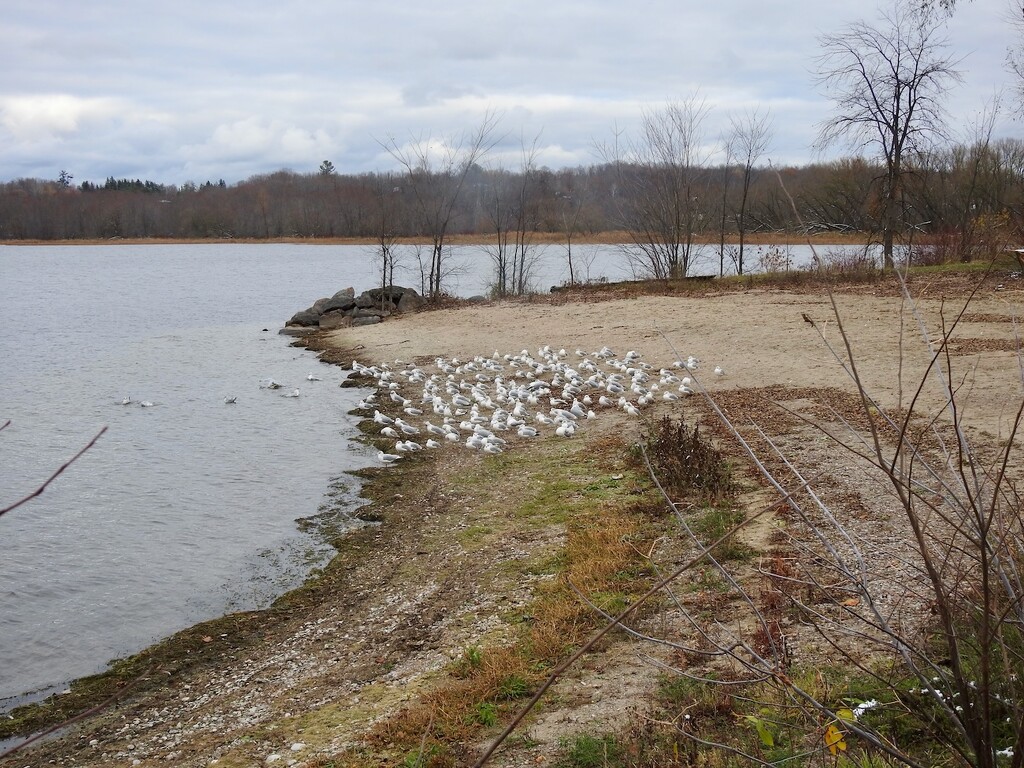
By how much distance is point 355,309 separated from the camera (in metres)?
27.2

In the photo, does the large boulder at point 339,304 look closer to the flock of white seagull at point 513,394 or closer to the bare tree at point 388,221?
the bare tree at point 388,221

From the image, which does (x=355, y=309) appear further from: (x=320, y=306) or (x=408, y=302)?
(x=408, y=302)

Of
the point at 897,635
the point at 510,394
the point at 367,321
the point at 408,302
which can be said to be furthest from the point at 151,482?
the point at 408,302

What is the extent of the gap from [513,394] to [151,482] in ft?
17.8

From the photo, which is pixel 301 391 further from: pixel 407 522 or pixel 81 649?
pixel 81 649

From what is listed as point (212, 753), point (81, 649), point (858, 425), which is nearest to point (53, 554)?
point (81, 649)

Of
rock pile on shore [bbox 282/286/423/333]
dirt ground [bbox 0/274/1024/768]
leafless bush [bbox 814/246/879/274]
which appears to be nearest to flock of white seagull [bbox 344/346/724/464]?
dirt ground [bbox 0/274/1024/768]

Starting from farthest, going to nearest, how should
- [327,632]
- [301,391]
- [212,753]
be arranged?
[301,391] → [327,632] → [212,753]

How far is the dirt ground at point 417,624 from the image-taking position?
15.8 feet

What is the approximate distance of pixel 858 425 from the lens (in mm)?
9195

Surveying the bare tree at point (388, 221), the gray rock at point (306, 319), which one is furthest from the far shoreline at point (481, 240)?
the gray rock at point (306, 319)

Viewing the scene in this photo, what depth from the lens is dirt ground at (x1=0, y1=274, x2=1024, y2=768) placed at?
482 cm

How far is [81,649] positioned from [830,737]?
6614mm

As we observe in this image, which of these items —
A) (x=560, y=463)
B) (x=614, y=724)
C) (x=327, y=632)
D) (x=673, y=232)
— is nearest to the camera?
(x=614, y=724)
